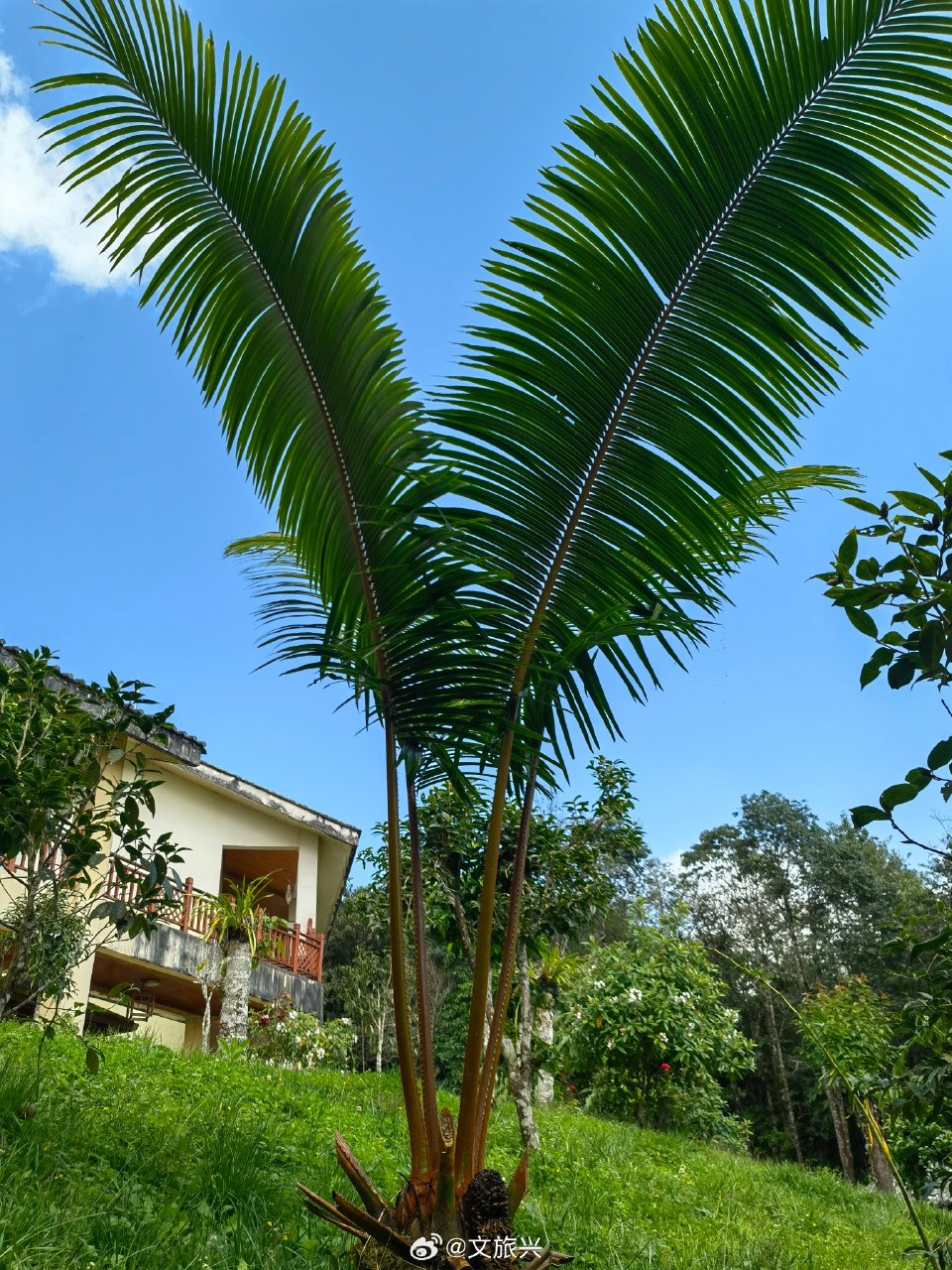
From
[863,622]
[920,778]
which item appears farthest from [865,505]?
[920,778]

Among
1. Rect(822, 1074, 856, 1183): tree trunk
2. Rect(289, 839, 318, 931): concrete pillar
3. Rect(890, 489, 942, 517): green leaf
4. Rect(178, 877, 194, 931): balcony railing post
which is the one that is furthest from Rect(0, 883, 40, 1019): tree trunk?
Rect(822, 1074, 856, 1183): tree trunk

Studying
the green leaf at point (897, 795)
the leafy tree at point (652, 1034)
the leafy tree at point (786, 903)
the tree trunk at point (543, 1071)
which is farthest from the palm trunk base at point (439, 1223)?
the leafy tree at point (786, 903)

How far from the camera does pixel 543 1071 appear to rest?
13.0m

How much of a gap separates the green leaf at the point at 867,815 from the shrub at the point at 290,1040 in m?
8.82

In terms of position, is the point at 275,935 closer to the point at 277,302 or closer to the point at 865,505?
the point at 277,302

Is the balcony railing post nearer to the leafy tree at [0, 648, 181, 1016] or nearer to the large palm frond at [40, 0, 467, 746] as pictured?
the leafy tree at [0, 648, 181, 1016]

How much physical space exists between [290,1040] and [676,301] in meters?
9.37

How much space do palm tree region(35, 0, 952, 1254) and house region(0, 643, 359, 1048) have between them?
31.1ft

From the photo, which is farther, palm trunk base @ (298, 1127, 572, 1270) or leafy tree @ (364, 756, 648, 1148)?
leafy tree @ (364, 756, 648, 1148)

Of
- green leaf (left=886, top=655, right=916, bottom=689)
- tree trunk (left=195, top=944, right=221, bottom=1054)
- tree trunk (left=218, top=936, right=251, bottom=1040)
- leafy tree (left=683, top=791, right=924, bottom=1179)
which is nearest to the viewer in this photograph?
green leaf (left=886, top=655, right=916, bottom=689)

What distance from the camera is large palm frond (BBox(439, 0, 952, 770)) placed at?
2867 mm

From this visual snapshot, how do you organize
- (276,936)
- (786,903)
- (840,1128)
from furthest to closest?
(786,903) < (840,1128) < (276,936)

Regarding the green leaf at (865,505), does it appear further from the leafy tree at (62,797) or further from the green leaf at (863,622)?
the leafy tree at (62,797)

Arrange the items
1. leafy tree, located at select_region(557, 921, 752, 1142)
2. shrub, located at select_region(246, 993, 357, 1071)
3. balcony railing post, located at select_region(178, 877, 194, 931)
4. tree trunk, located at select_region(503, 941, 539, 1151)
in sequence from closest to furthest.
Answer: tree trunk, located at select_region(503, 941, 539, 1151) < shrub, located at select_region(246, 993, 357, 1071) < leafy tree, located at select_region(557, 921, 752, 1142) < balcony railing post, located at select_region(178, 877, 194, 931)
